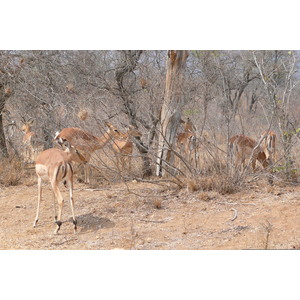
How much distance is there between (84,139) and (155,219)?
8.47 ft

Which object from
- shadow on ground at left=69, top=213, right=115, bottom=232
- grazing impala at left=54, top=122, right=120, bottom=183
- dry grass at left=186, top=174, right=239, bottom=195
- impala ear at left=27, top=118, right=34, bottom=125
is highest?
impala ear at left=27, top=118, right=34, bottom=125

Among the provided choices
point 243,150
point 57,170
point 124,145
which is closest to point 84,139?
point 124,145

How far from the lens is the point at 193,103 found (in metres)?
8.38

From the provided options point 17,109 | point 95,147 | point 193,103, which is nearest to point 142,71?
point 193,103

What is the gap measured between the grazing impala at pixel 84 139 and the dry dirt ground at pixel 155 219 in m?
0.67

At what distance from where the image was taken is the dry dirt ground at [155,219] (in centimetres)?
542

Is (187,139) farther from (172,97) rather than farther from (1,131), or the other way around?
(1,131)

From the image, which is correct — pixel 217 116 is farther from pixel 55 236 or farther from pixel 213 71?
pixel 55 236

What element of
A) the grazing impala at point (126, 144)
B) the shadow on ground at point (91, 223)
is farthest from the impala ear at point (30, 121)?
the shadow on ground at point (91, 223)

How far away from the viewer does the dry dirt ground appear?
17.8 feet

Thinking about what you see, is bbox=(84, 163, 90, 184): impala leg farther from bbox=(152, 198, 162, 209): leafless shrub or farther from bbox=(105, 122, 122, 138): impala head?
bbox=(152, 198, 162, 209): leafless shrub

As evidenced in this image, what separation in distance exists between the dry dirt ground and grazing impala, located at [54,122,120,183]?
2.19 ft

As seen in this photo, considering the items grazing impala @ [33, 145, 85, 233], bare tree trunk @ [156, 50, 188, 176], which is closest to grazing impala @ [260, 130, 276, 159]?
bare tree trunk @ [156, 50, 188, 176]

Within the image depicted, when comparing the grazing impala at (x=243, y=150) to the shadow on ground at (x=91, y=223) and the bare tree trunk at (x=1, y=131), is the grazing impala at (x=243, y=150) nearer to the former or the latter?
the shadow on ground at (x=91, y=223)
